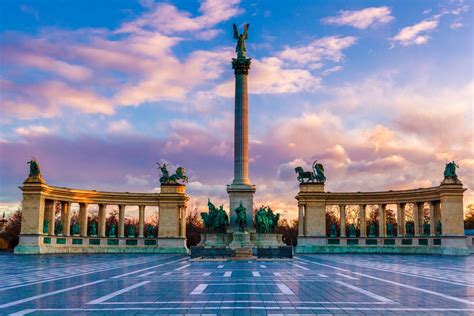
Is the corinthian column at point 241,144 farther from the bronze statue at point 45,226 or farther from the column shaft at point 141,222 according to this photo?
the bronze statue at point 45,226

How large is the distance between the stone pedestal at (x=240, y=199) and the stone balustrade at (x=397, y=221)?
1973 centimetres

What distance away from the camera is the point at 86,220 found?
7931cm

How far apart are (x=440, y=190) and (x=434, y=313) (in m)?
60.4

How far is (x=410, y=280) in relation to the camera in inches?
1093

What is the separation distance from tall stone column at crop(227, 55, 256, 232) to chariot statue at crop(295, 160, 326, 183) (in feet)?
63.9

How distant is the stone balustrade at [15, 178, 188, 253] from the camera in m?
71.2

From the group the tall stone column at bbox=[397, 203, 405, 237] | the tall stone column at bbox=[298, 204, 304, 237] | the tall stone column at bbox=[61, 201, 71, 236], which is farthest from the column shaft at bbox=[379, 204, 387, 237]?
the tall stone column at bbox=[61, 201, 71, 236]

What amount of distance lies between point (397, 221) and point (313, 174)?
15141 millimetres

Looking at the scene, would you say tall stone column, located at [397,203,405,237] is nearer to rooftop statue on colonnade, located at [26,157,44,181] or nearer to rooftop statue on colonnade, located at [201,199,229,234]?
rooftop statue on colonnade, located at [201,199,229,234]

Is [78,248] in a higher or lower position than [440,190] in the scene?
lower

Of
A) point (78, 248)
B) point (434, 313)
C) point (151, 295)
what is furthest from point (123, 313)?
point (78, 248)

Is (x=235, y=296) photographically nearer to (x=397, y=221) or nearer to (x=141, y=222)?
(x=141, y=222)

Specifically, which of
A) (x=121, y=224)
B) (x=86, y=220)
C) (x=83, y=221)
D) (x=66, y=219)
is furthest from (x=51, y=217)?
(x=121, y=224)

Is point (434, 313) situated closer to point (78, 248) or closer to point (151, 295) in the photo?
point (151, 295)
